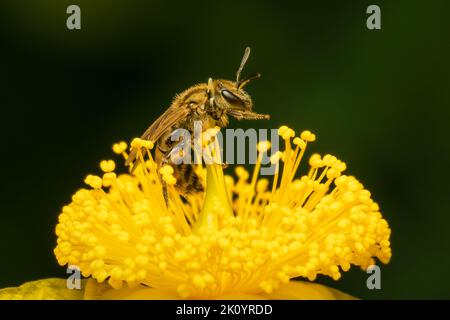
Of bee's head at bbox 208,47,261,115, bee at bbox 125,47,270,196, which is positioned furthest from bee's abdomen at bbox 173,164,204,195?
bee's head at bbox 208,47,261,115

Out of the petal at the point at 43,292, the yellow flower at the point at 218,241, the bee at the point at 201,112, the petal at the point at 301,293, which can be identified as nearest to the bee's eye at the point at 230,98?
the bee at the point at 201,112

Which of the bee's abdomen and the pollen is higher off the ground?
the bee's abdomen

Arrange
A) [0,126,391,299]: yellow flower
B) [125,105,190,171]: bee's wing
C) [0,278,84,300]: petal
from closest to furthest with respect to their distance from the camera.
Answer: [0,126,391,299]: yellow flower, [0,278,84,300]: petal, [125,105,190,171]: bee's wing

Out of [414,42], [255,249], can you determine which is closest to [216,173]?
[255,249]

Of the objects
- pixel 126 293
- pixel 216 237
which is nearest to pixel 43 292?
pixel 126 293

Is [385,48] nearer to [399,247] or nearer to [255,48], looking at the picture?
[255,48]

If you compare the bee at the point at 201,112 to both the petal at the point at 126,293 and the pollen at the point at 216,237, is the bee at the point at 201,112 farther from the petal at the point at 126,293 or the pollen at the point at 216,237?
the petal at the point at 126,293

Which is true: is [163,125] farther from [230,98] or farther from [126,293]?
[126,293]

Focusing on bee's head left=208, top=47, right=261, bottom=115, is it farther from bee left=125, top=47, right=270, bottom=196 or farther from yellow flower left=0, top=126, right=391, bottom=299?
yellow flower left=0, top=126, right=391, bottom=299
